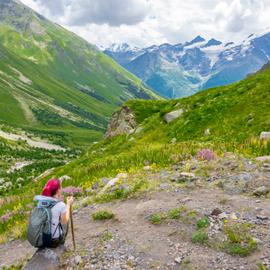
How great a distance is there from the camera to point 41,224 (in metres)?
11.3

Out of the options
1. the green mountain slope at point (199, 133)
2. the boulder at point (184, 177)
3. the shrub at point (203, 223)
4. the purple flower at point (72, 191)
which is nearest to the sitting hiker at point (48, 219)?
the shrub at point (203, 223)

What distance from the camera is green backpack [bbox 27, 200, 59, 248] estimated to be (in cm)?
1130

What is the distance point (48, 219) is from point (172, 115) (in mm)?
27954

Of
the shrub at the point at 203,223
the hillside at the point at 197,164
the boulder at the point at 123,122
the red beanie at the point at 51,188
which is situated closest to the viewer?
the red beanie at the point at 51,188

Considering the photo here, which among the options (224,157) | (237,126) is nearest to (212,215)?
(224,157)

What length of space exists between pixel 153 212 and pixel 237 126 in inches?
640

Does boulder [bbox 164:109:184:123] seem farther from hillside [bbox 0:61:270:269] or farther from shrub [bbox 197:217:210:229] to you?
shrub [bbox 197:217:210:229]

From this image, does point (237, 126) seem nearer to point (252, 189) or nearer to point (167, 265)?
point (252, 189)

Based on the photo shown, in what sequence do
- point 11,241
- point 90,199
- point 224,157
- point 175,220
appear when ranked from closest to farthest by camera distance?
point 175,220 < point 11,241 < point 90,199 < point 224,157

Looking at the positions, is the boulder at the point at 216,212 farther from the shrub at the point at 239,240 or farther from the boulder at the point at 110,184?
the boulder at the point at 110,184

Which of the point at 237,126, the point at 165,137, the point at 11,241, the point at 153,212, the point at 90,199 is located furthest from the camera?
the point at 165,137

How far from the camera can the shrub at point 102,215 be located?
46.7 feet

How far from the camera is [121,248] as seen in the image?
38.7ft

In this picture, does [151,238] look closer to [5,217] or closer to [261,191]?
[261,191]
